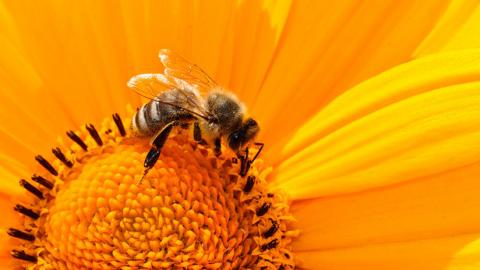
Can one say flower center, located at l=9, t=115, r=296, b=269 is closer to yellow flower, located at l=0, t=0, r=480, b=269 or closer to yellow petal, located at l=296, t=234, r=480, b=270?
yellow flower, located at l=0, t=0, r=480, b=269

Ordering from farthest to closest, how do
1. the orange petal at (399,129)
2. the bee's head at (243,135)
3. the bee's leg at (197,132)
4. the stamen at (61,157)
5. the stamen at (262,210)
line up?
the stamen at (61,157)
the stamen at (262,210)
the bee's leg at (197,132)
the bee's head at (243,135)
the orange petal at (399,129)

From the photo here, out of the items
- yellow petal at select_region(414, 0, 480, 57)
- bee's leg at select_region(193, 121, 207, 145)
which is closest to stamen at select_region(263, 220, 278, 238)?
bee's leg at select_region(193, 121, 207, 145)

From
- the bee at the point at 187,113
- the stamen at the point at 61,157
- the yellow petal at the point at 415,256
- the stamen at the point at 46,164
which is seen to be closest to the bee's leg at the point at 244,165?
the bee at the point at 187,113

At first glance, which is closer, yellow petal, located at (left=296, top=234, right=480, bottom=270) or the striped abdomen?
yellow petal, located at (left=296, top=234, right=480, bottom=270)

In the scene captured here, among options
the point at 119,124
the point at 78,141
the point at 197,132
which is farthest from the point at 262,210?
the point at 78,141

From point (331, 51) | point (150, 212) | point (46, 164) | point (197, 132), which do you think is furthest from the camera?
point (331, 51)

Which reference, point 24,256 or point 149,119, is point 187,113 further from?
point 24,256

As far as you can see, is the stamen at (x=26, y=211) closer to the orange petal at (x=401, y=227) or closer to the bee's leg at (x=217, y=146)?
the bee's leg at (x=217, y=146)

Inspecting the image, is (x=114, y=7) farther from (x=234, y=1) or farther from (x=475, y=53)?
(x=475, y=53)
